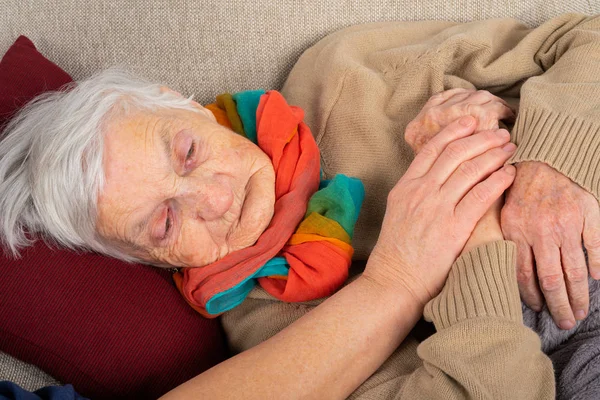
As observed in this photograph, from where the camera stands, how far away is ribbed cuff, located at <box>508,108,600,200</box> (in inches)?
48.0

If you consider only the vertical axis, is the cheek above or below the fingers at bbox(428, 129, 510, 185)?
below

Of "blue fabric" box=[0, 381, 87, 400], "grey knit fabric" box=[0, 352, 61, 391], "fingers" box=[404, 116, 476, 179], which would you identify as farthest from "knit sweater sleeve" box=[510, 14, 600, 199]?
"grey knit fabric" box=[0, 352, 61, 391]

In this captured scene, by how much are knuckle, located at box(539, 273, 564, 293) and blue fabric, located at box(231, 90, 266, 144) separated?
0.76m

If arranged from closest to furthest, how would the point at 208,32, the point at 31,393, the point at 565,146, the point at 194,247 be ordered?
1. the point at 31,393
2. the point at 565,146
3. the point at 194,247
4. the point at 208,32

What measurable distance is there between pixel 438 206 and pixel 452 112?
259 millimetres

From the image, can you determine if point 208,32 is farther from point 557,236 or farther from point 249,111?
point 557,236

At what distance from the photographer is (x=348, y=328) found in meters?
1.23

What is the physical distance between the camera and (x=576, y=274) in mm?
1224

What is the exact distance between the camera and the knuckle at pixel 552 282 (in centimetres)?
122

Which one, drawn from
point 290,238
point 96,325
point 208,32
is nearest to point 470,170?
point 290,238

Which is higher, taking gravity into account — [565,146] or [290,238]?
[565,146]

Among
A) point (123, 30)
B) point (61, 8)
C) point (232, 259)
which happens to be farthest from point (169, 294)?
point (61, 8)

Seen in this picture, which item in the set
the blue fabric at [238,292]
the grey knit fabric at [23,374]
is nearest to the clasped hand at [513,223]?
the blue fabric at [238,292]

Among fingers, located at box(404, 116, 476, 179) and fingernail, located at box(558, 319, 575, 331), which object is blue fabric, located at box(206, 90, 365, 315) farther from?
fingernail, located at box(558, 319, 575, 331)
